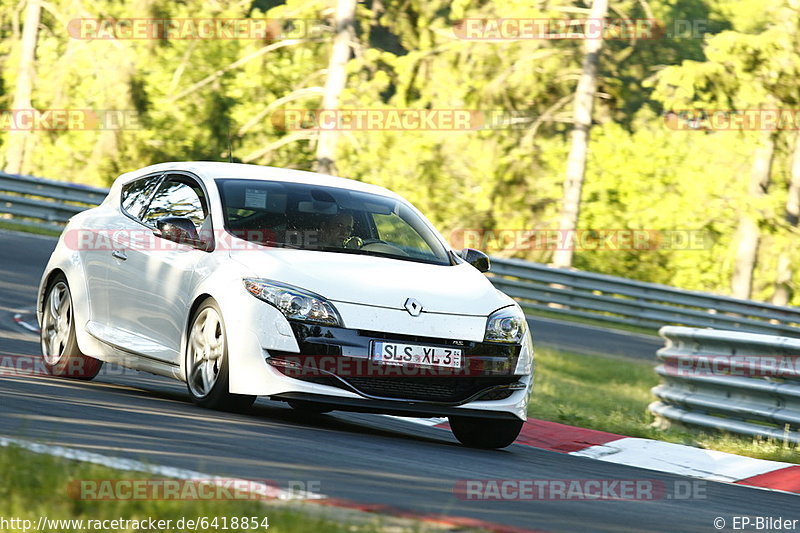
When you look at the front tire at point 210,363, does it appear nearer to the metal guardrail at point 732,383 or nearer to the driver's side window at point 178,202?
the driver's side window at point 178,202

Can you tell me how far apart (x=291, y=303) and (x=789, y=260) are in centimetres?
2265

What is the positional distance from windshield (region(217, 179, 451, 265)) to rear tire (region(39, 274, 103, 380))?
1687 mm

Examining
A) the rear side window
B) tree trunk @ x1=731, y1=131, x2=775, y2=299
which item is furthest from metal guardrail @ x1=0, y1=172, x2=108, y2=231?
tree trunk @ x1=731, y1=131, x2=775, y2=299

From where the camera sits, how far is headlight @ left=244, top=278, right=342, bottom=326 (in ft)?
24.4

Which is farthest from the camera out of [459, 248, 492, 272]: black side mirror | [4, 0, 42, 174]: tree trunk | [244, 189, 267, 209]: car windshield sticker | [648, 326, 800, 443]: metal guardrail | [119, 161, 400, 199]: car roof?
[4, 0, 42, 174]: tree trunk

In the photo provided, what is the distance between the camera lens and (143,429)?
6570 mm

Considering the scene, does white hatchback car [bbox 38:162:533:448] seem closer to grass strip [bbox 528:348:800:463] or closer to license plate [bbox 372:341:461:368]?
license plate [bbox 372:341:461:368]

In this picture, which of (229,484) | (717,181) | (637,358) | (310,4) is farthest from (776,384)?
(717,181)

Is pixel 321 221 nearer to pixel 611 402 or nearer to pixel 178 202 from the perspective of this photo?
pixel 178 202

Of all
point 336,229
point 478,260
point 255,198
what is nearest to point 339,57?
point 478,260

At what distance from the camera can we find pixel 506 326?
7.89 m

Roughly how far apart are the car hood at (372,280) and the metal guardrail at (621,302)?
1485cm

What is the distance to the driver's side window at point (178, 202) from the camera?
339 inches

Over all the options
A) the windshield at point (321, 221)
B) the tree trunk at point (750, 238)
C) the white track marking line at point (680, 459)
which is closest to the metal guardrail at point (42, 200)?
the windshield at point (321, 221)
